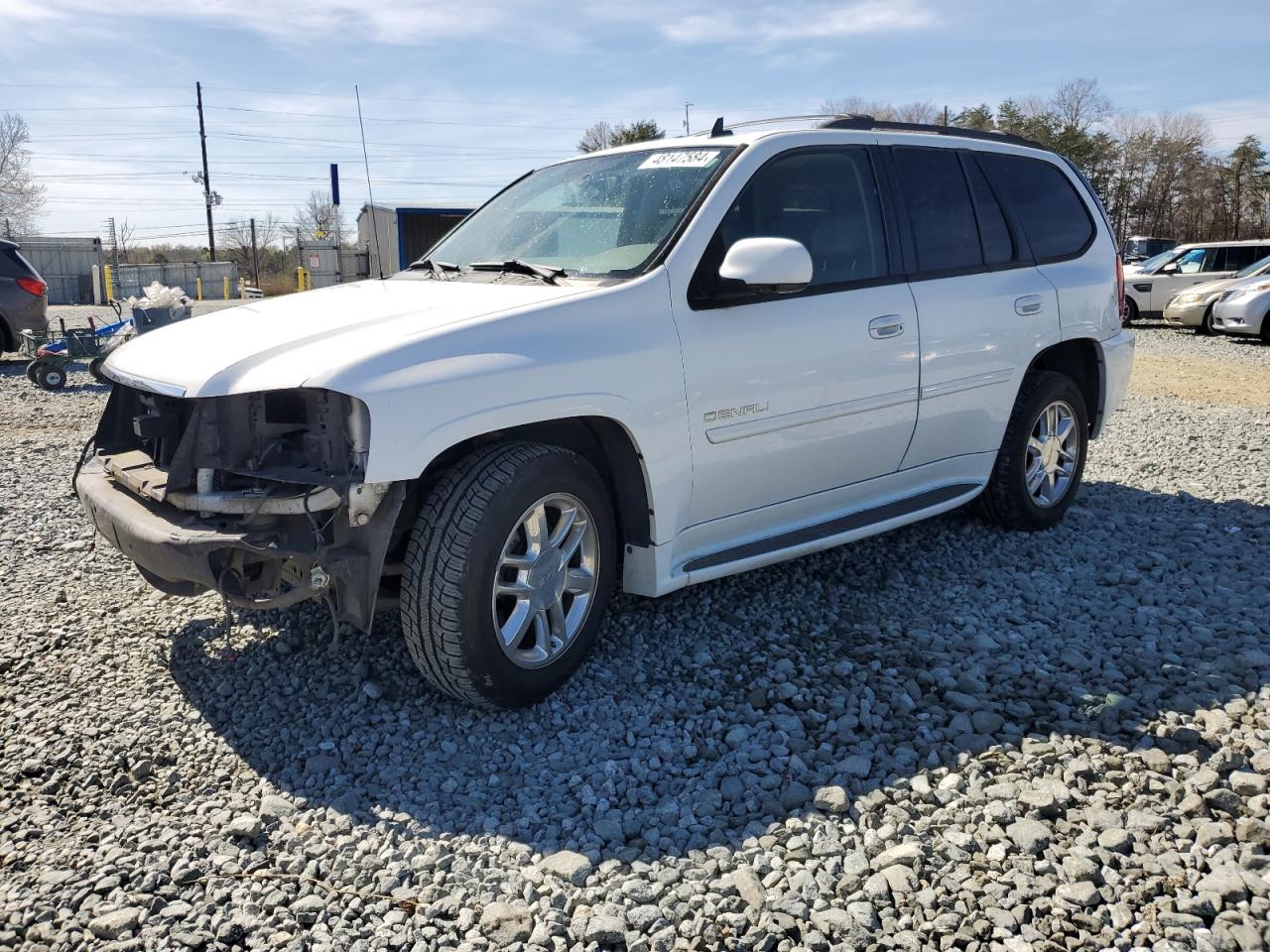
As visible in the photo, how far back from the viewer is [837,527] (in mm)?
4336

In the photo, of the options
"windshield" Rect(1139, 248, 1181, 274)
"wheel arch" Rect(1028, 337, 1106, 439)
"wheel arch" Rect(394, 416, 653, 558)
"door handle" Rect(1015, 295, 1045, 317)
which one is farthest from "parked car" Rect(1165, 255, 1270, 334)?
"wheel arch" Rect(394, 416, 653, 558)

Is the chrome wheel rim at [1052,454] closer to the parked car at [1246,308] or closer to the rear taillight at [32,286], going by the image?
the rear taillight at [32,286]

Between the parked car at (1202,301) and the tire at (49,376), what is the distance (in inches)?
698

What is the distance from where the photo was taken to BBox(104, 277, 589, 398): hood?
3107 millimetres

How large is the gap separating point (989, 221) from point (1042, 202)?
23.3 inches

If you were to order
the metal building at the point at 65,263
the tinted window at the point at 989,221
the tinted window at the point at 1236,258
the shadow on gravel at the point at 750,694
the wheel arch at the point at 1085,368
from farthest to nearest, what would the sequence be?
the metal building at the point at 65,263 → the tinted window at the point at 1236,258 → the wheel arch at the point at 1085,368 → the tinted window at the point at 989,221 → the shadow on gravel at the point at 750,694

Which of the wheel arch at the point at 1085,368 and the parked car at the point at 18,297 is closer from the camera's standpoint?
the wheel arch at the point at 1085,368

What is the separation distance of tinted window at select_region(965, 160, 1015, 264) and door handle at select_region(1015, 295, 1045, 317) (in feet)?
0.70

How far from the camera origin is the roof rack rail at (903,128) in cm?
454

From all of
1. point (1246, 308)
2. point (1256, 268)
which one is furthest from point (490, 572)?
point (1256, 268)

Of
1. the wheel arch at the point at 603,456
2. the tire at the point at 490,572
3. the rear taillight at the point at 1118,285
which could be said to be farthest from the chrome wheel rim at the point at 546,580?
the rear taillight at the point at 1118,285

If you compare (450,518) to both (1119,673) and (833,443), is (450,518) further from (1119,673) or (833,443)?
(1119,673)

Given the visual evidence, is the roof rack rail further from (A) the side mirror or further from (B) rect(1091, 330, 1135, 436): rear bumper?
(B) rect(1091, 330, 1135, 436): rear bumper

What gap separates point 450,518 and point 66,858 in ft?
4.53
